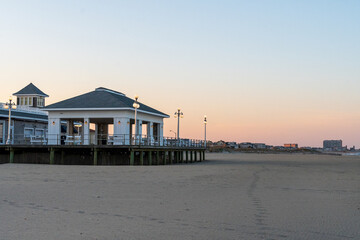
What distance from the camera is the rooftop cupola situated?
1990 inches

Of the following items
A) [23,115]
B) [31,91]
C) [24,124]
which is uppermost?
[31,91]

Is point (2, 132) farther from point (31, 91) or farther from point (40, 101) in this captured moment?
point (31, 91)

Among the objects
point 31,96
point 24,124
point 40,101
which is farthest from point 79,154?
point 31,96

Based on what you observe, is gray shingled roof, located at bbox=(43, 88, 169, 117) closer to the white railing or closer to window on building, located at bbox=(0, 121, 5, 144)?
the white railing

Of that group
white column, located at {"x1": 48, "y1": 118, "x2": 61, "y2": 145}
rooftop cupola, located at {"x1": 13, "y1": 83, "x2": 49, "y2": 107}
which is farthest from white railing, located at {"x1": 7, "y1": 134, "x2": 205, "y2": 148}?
rooftop cupola, located at {"x1": 13, "y1": 83, "x2": 49, "y2": 107}

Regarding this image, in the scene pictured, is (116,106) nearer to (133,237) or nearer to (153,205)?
(153,205)

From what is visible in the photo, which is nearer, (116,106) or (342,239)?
(342,239)

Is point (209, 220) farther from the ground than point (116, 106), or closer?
closer

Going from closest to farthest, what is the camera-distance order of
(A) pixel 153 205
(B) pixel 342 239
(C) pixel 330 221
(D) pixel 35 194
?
(B) pixel 342 239 < (C) pixel 330 221 < (A) pixel 153 205 < (D) pixel 35 194

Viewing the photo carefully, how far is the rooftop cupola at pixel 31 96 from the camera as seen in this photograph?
1990 inches

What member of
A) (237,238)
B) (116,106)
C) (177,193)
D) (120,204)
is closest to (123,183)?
(177,193)

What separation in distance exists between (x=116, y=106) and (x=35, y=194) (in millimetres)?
19421

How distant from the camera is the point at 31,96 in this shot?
5066 cm

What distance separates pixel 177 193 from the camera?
45.0ft
